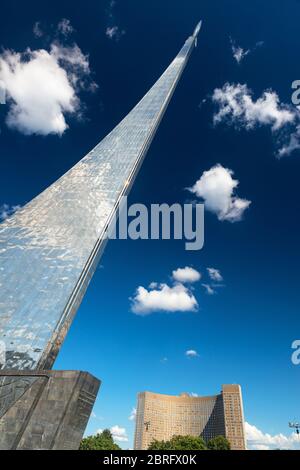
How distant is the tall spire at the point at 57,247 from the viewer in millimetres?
11945

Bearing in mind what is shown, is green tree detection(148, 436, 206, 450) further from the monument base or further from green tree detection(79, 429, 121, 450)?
the monument base

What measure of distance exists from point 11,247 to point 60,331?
5.84m

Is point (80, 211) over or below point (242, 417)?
below

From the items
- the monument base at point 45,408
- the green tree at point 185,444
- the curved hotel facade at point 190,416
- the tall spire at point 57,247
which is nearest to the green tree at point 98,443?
the green tree at point 185,444

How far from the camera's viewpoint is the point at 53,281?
13.7 m

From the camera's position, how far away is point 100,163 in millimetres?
21844

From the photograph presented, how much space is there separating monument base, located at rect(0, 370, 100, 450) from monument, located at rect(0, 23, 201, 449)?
24 mm

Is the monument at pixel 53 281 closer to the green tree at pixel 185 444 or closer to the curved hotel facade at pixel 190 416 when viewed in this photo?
the green tree at pixel 185 444

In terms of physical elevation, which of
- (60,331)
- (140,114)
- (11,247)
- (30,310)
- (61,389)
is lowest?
(61,389)

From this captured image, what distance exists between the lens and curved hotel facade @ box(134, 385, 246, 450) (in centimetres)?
11081

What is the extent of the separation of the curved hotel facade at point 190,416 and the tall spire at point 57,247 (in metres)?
113
